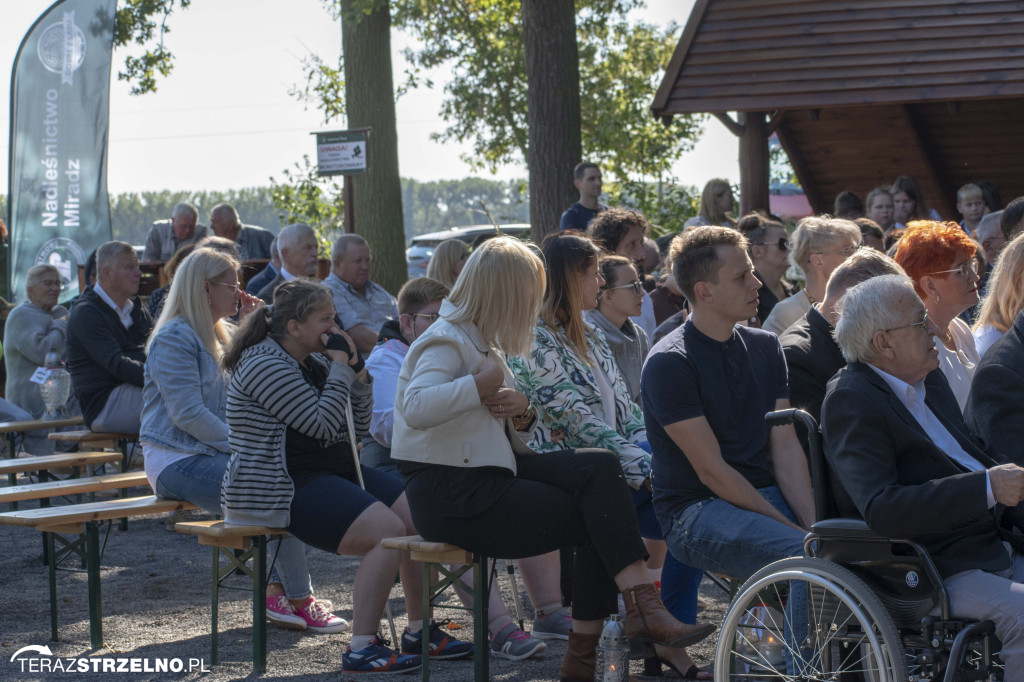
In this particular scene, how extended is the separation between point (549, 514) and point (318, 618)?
182 cm

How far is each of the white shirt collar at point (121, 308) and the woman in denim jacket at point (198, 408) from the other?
2.16 metres

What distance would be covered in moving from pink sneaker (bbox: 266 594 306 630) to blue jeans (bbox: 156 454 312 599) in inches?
1.8

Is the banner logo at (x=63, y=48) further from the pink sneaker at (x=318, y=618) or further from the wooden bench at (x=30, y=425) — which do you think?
the pink sneaker at (x=318, y=618)

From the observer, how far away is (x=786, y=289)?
743 cm

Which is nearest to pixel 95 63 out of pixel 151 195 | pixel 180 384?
pixel 180 384

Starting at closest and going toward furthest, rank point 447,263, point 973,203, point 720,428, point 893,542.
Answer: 1. point 893,542
2. point 720,428
3. point 447,263
4. point 973,203

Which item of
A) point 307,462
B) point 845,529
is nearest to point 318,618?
point 307,462

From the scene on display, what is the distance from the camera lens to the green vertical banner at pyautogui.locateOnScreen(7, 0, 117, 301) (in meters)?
12.1

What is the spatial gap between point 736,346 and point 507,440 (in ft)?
2.96

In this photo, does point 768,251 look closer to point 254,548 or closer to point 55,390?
point 254,548

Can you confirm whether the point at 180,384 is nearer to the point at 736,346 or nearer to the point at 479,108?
the point at 736,346

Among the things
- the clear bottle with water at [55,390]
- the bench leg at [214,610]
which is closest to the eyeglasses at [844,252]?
the bench leg at [214,610]

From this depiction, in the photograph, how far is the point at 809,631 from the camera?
3.62 meters

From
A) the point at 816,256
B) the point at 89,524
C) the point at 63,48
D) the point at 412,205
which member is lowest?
the point at 89,524
